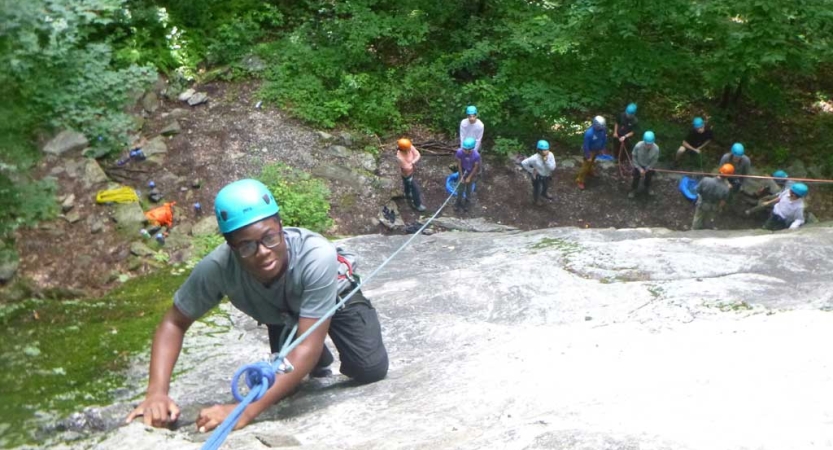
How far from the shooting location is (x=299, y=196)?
11.2m

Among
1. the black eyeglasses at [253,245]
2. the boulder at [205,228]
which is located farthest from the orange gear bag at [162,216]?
the black eyeglasses at [253,245]

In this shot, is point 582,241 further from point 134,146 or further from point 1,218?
point 134,146

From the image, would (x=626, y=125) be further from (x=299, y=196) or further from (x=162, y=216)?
(x=162, y=216)

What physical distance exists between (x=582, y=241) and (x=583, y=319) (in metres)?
2.18

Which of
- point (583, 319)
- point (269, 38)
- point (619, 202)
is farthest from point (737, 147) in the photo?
point (269, 38)

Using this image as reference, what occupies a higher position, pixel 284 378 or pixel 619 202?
pixel 284 378

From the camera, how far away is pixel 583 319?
5.17m

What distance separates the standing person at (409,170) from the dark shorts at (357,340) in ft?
24.8

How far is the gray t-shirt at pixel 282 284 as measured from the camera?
3.45m

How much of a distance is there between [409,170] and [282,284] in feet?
27.1

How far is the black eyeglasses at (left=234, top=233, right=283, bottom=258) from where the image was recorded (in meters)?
3.21

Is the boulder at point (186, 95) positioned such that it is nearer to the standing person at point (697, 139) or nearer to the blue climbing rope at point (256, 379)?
the standing person at point (697, 139)

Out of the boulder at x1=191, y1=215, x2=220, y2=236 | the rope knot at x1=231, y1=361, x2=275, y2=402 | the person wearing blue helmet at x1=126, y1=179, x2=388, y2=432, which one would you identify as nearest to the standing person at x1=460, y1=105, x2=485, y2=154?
the boulder at x1=191, y1=215, x2=220, y2=236

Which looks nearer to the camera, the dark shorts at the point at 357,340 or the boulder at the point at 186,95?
the dark shorts at the point at 357,340
